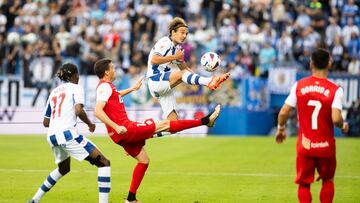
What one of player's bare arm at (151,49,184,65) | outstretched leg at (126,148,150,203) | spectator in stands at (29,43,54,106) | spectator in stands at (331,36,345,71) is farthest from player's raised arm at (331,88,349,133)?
spectator in stands at (29,43,54,106)

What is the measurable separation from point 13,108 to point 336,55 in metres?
11.4

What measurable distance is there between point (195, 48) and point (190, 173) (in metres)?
13.6

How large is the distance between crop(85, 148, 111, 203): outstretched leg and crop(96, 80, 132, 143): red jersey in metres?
0.60

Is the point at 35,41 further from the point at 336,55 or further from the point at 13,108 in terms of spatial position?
the point at 336,55

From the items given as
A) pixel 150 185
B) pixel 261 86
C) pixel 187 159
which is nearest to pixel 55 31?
pixel 261 86

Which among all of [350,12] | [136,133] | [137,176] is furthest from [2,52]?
[136,133]

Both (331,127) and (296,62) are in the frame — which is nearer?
(331,127)

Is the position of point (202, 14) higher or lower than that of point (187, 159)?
higher

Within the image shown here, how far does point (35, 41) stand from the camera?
30656 mm

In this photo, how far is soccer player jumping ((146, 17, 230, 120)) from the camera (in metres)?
14.3

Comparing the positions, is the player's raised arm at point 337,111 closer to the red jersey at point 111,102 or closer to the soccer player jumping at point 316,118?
the soccer player jumping at point 316,118

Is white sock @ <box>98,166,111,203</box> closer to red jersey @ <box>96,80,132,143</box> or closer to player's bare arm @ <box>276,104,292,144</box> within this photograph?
red jersey @ <box>96,80,132,143</box>

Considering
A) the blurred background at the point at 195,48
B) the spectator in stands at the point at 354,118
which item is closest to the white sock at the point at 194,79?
the blurred background at the point at 195,48

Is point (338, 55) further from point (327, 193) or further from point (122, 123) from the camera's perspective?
point (327, 193)
